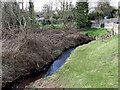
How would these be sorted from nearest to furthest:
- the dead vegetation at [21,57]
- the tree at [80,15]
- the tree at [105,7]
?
the dead vegetation at [21,57] < the tree at [80,15] < the tree at [105,7]

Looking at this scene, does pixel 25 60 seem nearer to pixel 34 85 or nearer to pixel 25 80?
pixel 25 80

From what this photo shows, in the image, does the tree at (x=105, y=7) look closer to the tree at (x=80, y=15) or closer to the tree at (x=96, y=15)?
the tree at (x=96, y=15)

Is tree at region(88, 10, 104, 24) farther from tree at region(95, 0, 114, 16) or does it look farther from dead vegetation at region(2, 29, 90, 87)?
dead vegetation at region(2, 29, 90, 87)

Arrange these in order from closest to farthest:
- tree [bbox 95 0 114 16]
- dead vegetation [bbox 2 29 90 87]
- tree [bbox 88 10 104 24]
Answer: dead vegetation [bbox 2 29 90 87] < tree [bbox 88 10 104 24] < tree [bbox 95 0 114 16]

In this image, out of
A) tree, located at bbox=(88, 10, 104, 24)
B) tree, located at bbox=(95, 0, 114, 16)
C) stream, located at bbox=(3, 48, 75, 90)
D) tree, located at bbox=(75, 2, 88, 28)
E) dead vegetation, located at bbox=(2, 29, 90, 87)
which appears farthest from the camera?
tree, located at bbox=(95, 0, 114, 16)

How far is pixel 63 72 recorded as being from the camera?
1075 centimetres

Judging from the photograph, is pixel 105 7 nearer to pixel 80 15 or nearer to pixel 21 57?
pixel 80 15

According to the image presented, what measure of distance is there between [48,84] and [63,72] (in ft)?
7.01

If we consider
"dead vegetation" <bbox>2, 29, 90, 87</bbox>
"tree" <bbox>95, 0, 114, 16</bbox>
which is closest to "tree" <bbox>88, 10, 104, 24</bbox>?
"tree" <bbox>95, 0, 114, 16</bbox>

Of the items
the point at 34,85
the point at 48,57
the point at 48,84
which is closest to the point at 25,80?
the point at 34,85

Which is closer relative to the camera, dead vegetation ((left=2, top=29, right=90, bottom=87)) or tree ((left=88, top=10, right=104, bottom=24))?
dead vegetation ((left=2, top=29, right=90, bottom=87))

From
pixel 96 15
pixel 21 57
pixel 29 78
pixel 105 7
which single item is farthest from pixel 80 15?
pixel 29 78

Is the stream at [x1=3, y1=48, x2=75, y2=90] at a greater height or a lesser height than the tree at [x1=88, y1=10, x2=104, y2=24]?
lesser

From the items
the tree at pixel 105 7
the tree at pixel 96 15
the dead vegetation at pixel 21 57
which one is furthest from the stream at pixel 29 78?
the tree at pixel 105 7
